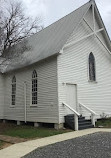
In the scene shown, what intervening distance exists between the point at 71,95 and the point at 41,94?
2054 millimetres

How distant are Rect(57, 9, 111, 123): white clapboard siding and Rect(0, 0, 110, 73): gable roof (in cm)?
70

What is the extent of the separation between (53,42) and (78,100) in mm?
4422

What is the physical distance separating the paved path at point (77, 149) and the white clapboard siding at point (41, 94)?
208 inches

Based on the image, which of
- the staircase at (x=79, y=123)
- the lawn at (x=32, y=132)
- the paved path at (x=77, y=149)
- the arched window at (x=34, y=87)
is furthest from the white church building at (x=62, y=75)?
the paved path at (x=77, y=149)

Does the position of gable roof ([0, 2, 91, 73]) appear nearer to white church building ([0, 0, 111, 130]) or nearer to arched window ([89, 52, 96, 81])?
white church building ([0, 0, 111, 130])

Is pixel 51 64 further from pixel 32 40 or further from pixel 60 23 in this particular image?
pixel 32 40

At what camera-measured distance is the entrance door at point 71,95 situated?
1716 cm

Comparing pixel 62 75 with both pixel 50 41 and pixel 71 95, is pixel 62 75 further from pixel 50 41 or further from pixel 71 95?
pixel 50 41

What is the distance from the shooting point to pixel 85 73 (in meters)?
18.8

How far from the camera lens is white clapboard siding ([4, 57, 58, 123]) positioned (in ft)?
54.3

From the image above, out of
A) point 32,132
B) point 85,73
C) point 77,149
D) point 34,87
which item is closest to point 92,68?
point 85,73

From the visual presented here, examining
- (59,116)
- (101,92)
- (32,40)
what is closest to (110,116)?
(101,92)

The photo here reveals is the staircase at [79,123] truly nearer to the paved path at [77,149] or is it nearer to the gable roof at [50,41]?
the gable roof at [50,41]

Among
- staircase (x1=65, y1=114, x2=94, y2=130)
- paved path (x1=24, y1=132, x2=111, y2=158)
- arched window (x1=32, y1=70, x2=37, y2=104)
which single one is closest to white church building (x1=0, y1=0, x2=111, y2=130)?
arched window (x1=32, y1=70, x2=37, y2=104)
